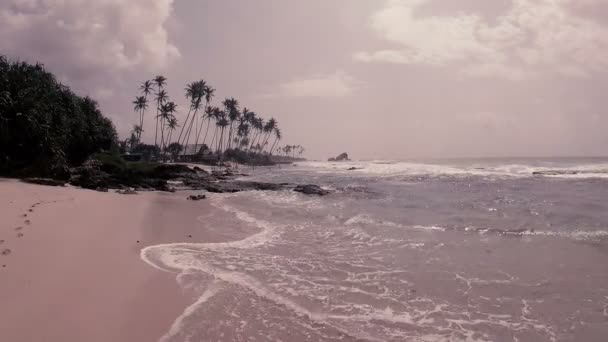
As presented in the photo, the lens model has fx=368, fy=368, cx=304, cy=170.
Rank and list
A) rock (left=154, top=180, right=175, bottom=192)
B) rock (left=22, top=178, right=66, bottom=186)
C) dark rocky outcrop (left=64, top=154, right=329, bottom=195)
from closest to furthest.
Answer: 1. rock (left=22, top=178, right=66, bottom=186)
2. dark rocky outcrop (left=64, top=154, right=329, bottom=195)
3. rock (left=154, top=180, right=175, bottom=192)

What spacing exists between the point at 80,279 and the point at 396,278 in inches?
212

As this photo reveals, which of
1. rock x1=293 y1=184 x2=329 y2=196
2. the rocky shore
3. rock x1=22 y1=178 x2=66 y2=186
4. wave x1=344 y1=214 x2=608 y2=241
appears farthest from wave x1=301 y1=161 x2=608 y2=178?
rock x1=22 y1=178 x2=66 y2=186

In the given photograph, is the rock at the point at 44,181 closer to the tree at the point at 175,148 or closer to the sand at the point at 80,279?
the sand at the point at 80,279

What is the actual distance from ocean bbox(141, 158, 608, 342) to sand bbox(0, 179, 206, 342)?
45 centimetres

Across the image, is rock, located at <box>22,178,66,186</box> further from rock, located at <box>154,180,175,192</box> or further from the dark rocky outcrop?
rock, located at <box>154,180,175,192</box>

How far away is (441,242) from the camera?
9836 millimetres

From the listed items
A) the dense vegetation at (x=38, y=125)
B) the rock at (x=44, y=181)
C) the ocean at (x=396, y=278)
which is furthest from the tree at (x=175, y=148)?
the ocean at (x=396, y=278)

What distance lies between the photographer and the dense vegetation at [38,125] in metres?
19.3

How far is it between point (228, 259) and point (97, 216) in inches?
225

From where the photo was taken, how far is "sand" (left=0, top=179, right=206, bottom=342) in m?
4.32

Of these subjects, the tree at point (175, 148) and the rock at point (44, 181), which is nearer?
the rock at point (44, 181)

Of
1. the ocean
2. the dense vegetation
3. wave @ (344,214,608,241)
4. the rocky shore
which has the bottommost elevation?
the ocean

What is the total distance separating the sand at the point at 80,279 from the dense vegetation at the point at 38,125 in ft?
34.4

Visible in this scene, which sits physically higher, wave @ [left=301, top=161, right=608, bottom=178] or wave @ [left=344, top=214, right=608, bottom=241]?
wave @ [left=301, top=161, right=608, bottom=178]
